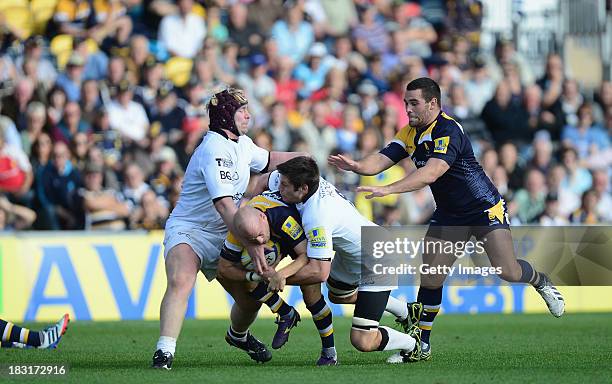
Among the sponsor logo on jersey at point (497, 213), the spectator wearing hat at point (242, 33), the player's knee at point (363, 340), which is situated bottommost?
the player's knee at point (363, 340)

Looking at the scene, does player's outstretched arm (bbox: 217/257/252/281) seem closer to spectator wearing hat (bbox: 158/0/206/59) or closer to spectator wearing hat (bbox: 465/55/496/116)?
spectator wearing hat (bbox: 158/0/206/59)

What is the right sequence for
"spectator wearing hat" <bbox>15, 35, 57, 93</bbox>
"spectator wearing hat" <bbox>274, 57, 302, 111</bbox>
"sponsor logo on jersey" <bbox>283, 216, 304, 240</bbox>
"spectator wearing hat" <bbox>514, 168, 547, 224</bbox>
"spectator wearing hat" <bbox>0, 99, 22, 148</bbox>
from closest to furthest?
"sponsor logo on jersey" <bbox>283, 216, 304, 240</bbox>, "spectator wearing hat" <bbox>0, 99, 22, 148</bbox>, "spectator wearing hat" <bbox>15, 35, 57, 93</bbox>, "spectator wearing hat" <bbox>514, 168, 547, 224</bbox>, "spectator wearing hat" <bbox>274, 57, 302, 111</bbox>

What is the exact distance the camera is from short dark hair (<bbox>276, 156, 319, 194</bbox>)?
30.3 feet

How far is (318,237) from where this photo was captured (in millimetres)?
9266

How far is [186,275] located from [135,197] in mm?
7295

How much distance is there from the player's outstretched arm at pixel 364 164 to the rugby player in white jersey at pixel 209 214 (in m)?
0.80

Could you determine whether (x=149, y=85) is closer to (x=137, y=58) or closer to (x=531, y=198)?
(x=137, y=58)

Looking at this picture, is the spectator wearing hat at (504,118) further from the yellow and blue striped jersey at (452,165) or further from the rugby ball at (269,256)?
the rugby ball at (269,256)

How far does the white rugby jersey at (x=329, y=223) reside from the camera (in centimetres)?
927

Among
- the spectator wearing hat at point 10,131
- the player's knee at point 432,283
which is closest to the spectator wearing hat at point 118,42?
the spectator wearing hat at point 10,131

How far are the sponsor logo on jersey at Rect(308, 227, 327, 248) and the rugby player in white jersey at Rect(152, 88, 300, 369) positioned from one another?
456mm

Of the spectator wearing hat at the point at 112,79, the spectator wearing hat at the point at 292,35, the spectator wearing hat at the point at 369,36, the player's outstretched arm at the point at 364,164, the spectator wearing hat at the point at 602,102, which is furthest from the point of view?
the spectator wearing hat at the point at 602,102

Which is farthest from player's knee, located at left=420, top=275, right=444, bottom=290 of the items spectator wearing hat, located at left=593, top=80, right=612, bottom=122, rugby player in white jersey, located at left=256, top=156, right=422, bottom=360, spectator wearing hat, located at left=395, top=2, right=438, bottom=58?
spectator wearing hat, located at left=593, top=80, right=612, bottom=122

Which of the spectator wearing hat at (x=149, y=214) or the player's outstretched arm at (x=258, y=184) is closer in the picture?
the player's outstretched arm at (x=258, y=184)
